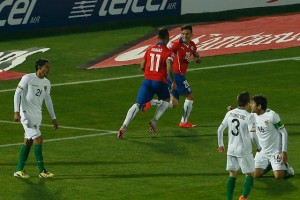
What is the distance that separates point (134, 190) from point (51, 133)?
20.5 ft

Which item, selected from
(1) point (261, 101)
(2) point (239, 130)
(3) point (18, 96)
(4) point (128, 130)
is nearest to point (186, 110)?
(4) point (128, 130)

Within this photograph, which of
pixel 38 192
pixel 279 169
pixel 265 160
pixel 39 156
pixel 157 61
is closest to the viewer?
pixel 38 192

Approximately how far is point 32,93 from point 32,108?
304mm

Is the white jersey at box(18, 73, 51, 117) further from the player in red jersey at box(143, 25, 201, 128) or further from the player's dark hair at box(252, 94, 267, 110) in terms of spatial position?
the player in red jersey at box(143, 25, 201, 128)

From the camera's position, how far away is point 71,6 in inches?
1634

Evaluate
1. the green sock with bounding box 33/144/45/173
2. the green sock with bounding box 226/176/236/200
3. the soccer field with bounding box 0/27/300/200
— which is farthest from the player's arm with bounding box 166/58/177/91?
the green sock with bounding box 226/176/236/200

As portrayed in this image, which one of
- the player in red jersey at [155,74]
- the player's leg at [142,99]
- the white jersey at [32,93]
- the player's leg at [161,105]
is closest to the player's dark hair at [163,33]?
the player in red jersey at [155,74]

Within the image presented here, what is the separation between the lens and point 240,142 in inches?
860

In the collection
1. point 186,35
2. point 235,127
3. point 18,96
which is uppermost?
point 186,35

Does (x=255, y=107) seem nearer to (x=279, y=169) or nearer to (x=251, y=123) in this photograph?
(x=251, y=123)

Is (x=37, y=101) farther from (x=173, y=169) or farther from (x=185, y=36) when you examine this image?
(x=185, y=36)

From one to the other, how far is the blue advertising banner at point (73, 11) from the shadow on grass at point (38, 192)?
17.2 meters

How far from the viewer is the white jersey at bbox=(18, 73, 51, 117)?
23.9 metres

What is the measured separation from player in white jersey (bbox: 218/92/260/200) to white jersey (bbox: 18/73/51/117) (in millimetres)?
4116
